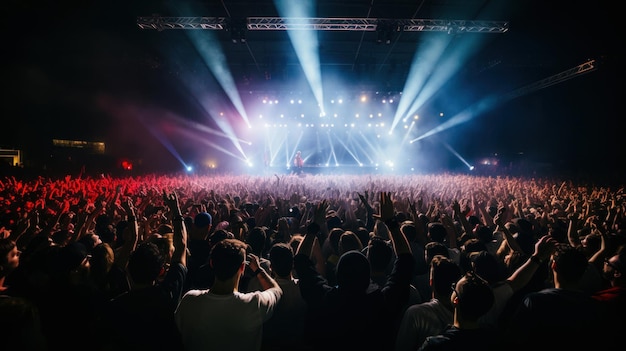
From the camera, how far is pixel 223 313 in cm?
184

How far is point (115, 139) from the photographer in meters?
19.9

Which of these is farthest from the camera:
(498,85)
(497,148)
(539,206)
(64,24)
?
(497,148)

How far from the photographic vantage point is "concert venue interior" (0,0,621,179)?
10930 millimetres

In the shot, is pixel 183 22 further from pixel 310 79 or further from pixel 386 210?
pixel 386 210

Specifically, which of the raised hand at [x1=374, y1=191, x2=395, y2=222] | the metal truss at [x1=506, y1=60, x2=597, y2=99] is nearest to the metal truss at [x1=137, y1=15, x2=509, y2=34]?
the metal truss at [x1=506, y1=60, x2=597, y2=99]

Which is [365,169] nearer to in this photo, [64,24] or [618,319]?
[64,24]

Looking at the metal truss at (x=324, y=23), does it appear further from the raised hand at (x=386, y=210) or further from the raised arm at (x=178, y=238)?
the raised hand at (x=386, y=210)

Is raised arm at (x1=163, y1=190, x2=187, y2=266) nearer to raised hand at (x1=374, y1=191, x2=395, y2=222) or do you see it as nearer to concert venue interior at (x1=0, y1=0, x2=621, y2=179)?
raised hand at (x1=374, y1=191, x2=395, y2=222)

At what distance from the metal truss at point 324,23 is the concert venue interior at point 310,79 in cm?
5

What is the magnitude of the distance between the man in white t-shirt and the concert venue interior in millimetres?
10501

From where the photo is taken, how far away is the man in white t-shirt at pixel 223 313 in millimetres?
A: 1842

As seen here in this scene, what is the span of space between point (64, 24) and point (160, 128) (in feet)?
33.2

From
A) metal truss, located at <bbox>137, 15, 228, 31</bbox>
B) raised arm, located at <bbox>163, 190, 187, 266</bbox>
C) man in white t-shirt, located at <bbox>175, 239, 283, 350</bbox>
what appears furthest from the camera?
metal truss, located at <bbox>137, 15, 228, 31</bbox>

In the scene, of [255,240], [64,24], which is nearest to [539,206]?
[255,240]
